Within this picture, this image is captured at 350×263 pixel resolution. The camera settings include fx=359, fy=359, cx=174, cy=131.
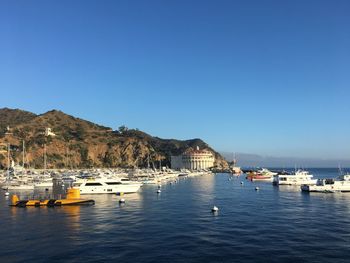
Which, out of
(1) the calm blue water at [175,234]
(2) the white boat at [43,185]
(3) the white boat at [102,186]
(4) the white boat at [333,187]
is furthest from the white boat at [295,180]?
(2) the white boat at [43,185]

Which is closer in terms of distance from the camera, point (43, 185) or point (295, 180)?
point (43, 185)

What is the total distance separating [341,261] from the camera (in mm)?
35438

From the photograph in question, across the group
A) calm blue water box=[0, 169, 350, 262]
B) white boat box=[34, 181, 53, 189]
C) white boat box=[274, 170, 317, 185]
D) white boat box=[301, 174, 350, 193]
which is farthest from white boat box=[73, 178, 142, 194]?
white boat box=[274, 170, 317, 185]

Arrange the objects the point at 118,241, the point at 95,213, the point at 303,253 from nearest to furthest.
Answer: the point at 303,253, the point at 118,241, the point at 95,213

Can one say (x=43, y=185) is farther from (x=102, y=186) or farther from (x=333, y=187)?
(x=333, y=187)

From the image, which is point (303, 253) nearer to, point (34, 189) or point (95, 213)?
point (95, 213)

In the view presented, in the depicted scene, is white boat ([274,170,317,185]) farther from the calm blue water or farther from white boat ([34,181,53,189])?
white boat ([34,181,53,189])

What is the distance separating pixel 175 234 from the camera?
47281 mm

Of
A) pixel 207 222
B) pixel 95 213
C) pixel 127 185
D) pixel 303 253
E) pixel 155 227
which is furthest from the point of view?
pixel 127 185

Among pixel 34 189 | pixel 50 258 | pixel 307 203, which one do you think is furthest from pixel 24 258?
pixel 34 189

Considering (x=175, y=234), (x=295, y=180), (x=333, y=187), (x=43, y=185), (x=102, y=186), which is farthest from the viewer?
(x=295, y=180)

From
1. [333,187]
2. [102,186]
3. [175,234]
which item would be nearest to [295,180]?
[333,187]

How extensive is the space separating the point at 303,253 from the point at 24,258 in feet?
95.1

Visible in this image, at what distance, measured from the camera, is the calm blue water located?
1469 inches
